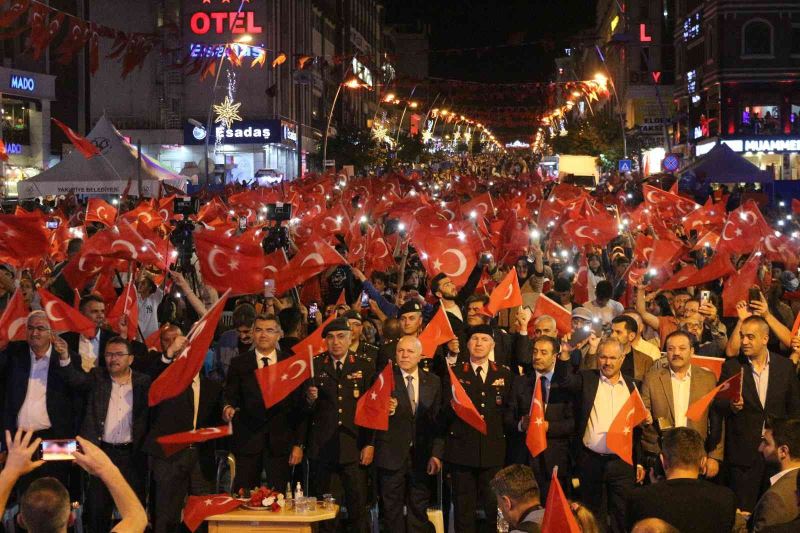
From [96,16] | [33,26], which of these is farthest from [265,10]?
[33,26]

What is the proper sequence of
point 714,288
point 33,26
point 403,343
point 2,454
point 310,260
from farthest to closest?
1. point 33,26
2. point 714,288
3. point 310,260
4. point 403,343
5. point 2,454

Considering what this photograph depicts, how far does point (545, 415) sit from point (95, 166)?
22987 mm

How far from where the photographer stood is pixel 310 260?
43.1 feet

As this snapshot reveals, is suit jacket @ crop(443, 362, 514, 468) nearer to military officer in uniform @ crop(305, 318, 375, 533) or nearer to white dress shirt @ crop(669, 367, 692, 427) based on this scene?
military officer in uniform @ crop(305, 318, 375, 533)

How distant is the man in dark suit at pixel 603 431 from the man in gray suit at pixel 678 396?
223 millimetres

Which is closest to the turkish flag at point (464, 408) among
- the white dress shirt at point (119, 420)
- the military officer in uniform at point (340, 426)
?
the military officer in uniform at point (340, 426)

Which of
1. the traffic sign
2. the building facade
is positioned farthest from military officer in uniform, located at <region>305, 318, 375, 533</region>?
the building facade

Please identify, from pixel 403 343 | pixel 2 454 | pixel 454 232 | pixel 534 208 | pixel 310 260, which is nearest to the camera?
pixel 2 454

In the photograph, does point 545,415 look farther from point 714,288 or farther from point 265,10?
point 265,10

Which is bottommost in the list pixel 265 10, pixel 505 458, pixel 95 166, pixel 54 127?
pixel 505 458

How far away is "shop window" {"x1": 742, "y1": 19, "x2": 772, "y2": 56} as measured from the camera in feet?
192

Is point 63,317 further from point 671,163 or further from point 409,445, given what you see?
point 671,163

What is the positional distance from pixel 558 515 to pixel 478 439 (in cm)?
408

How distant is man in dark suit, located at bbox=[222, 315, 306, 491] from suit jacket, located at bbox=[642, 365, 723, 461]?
274 cm
